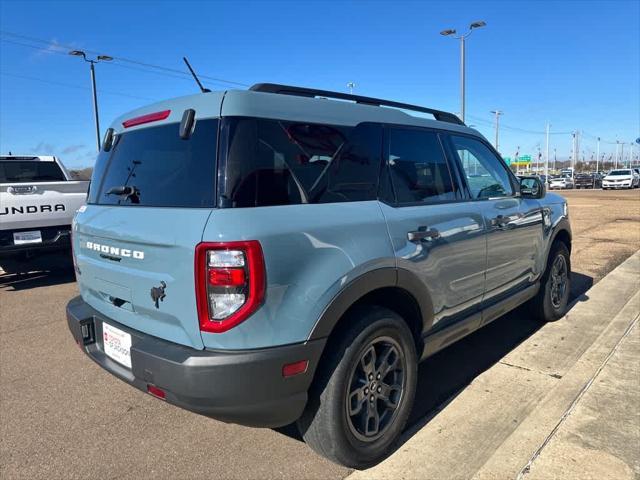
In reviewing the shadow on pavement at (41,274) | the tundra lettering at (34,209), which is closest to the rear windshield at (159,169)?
the tundra lettering at (34,209)

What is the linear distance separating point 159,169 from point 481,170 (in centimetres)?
253

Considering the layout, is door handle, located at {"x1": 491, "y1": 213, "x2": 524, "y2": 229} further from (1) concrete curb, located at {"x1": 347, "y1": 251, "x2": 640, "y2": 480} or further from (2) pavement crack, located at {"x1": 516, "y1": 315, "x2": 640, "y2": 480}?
(2) pavement crack, located at {"x1": 516, "y1": 315, "x2": 640, "y2": 480}

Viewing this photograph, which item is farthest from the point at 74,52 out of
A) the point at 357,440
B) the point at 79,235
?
the point at 357,440

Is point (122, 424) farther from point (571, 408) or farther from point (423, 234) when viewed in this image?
point (571, 408)

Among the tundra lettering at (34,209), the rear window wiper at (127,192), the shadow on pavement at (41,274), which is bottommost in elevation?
the shadow on pavement at (41,274)

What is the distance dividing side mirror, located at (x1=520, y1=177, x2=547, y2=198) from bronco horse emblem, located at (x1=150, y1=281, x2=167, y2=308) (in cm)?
323

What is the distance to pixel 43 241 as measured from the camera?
6176 mm

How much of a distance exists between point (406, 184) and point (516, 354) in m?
2.10

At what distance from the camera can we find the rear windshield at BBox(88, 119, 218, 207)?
2223 millimetres

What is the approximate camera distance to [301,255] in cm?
213

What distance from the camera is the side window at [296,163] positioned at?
84.0 inches

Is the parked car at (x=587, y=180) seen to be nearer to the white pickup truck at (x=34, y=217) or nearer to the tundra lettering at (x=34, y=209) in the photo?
the white pickup truck at (x=34, y=217)

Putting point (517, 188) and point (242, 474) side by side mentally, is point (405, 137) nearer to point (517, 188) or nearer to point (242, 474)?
point (517, 188)

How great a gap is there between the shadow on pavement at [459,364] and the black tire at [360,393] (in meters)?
0.28
